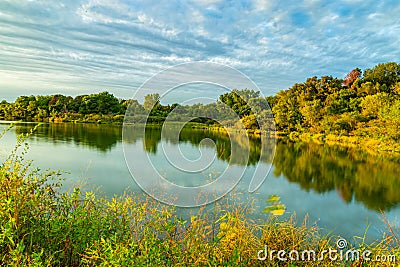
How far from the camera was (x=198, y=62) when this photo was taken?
3062 millimetres

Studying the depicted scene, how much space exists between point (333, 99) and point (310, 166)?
11077 millimetres

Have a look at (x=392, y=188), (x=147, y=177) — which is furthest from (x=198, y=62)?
(x=392, y=188)

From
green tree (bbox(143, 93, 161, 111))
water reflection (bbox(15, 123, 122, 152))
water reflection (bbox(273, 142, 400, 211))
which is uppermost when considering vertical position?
green tree (bbox(143, 93, 161, 111))

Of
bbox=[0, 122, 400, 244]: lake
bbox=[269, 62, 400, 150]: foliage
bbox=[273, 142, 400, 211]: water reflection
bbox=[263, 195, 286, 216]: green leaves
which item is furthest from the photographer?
bbox=[269, 62, 400, 150]: foliage

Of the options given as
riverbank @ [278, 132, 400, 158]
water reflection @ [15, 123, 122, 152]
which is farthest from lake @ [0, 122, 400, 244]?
riverbank @ [278, 132, 400, 158]

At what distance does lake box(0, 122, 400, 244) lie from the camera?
473 cm

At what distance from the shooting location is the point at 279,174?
945 centimetres

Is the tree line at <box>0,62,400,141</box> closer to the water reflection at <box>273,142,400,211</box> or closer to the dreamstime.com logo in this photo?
the dreamstime.com logo

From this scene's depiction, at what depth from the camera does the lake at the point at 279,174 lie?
4.73 m

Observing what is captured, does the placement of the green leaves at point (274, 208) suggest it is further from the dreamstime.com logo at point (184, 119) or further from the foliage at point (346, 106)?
the foliage at point (346, 106)

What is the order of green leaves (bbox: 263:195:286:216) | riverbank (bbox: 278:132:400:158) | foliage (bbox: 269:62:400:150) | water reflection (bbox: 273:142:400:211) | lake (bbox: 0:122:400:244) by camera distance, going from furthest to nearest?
1. foliage (bbox: 269:62:400:150)
2. riverbank (bbox: 278:132:400:158)
3. water reflection (bbox: 273:142:400:211)
4. green leaves (bbox: 263:195:286:216)
5. lake (bbox: 0:122:400:244)

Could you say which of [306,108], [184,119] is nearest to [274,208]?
[184,119]
